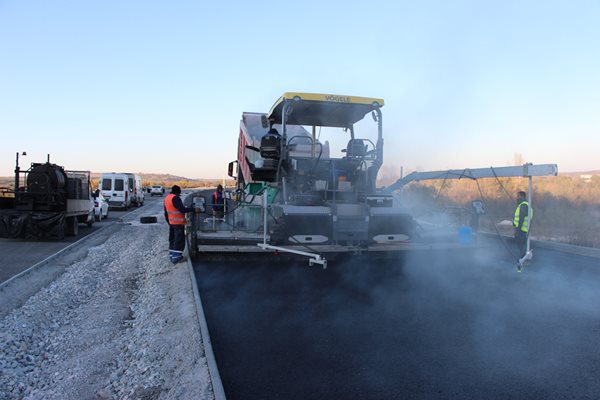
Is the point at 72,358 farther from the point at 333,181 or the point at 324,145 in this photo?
the point at 324,145

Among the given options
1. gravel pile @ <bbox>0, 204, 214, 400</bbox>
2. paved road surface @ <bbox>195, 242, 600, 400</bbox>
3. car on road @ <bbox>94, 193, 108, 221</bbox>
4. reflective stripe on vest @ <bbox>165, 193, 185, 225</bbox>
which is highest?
reflective stripe on vest @ <bbox>165, 193, 185, 225</bbox>

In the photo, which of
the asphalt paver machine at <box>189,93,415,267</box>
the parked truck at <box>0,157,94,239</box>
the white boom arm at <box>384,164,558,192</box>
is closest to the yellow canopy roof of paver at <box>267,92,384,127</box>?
the asphalt paver machine at <box>189,93,415,267</box>

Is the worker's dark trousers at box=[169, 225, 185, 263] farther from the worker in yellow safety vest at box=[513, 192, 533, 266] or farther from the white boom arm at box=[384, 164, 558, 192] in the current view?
the worker in yellow safety vest at box=[513, 192, 533, 266]

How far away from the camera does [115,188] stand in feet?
93.2

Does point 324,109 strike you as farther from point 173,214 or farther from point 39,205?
point 39,205

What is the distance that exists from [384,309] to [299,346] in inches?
64.8

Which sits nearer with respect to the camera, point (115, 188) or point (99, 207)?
point (99, 207)

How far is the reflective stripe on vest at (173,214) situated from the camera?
864 cm

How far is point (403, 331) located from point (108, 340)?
141 inches

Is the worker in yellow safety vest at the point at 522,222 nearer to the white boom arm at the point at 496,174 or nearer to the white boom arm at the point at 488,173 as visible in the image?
the white boom arm at the point at 496,174

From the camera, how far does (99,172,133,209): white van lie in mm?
28172

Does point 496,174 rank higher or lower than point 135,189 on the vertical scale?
higher

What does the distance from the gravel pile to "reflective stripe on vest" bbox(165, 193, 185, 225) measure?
2.61ft

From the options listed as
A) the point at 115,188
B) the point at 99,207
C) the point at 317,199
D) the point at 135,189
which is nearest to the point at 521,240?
the point at 317,199
